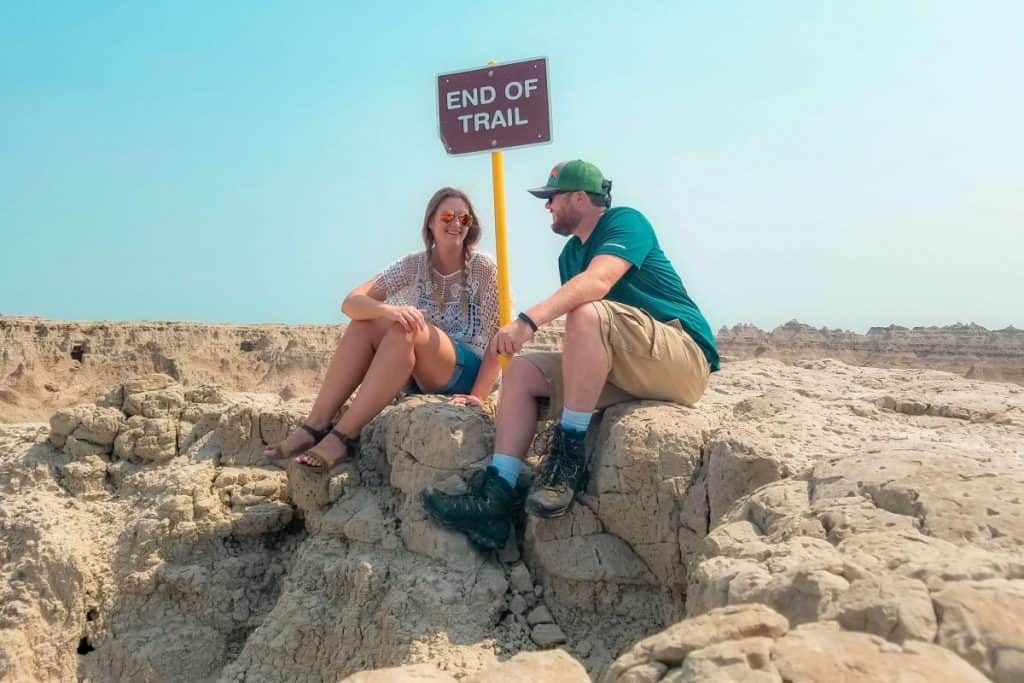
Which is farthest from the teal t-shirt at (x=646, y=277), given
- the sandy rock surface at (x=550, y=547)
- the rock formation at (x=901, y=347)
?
the rock formation at (x=901, y=347)

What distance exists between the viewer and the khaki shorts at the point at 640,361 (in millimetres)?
3227

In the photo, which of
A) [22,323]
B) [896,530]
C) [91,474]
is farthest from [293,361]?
[896,530]

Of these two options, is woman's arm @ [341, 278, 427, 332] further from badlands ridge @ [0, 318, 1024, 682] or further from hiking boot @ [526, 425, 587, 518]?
hiking boot @ [526, 425, 587, 518]

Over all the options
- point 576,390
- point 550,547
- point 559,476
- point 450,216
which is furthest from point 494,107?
point 550,547

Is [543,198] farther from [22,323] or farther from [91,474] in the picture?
[22,323]

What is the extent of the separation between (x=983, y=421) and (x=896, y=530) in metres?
1.74

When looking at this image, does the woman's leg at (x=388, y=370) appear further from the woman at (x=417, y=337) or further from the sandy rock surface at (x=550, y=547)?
the sandy rock surface at (x=550, y=547)

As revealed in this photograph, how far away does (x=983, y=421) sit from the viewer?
3621 millimetres

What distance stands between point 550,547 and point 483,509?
1.00 ft

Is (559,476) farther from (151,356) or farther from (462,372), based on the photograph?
(151,356)

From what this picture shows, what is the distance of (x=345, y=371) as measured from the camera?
12.8 ft

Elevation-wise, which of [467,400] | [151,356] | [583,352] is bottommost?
[151,356]

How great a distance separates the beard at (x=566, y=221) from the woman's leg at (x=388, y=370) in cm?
75

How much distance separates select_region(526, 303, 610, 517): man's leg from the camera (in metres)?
3.15
